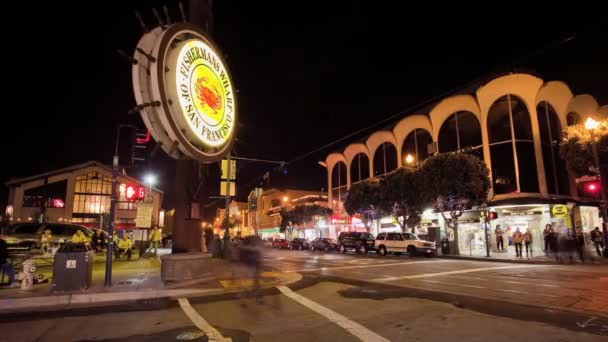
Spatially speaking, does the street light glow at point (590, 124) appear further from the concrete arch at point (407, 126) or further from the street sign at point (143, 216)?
the street sign at point (143, 216)

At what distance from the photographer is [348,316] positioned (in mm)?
7207

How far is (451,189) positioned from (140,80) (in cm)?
2476

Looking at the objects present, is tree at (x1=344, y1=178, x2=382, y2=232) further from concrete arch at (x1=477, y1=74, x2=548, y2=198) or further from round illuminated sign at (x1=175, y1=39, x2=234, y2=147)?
round illuminated sign at (x1=175, y1=39, x2=234, y2=147)

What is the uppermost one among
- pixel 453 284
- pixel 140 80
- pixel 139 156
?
pixel 140 80

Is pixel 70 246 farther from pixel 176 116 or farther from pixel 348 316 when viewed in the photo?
pixel 348 316

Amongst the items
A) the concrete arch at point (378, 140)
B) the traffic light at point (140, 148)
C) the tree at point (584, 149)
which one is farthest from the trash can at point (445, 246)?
the traffic light at point (140, 148)

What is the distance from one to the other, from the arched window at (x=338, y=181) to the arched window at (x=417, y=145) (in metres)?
13.1

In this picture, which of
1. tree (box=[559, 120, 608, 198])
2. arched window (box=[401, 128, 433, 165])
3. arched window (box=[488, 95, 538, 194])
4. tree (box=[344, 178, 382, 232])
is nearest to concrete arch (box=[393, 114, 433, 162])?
arched window (box=[401, 128, 433, 165])

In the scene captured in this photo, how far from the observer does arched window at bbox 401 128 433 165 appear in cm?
4088

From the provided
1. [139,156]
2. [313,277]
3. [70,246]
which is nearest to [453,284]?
[313,277]

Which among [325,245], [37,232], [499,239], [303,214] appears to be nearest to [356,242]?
[325,245]

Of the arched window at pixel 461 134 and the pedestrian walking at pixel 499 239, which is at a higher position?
the arched window at pixel 461 134

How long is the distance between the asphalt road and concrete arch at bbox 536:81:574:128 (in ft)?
92.3

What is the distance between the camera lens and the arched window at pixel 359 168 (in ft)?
165
